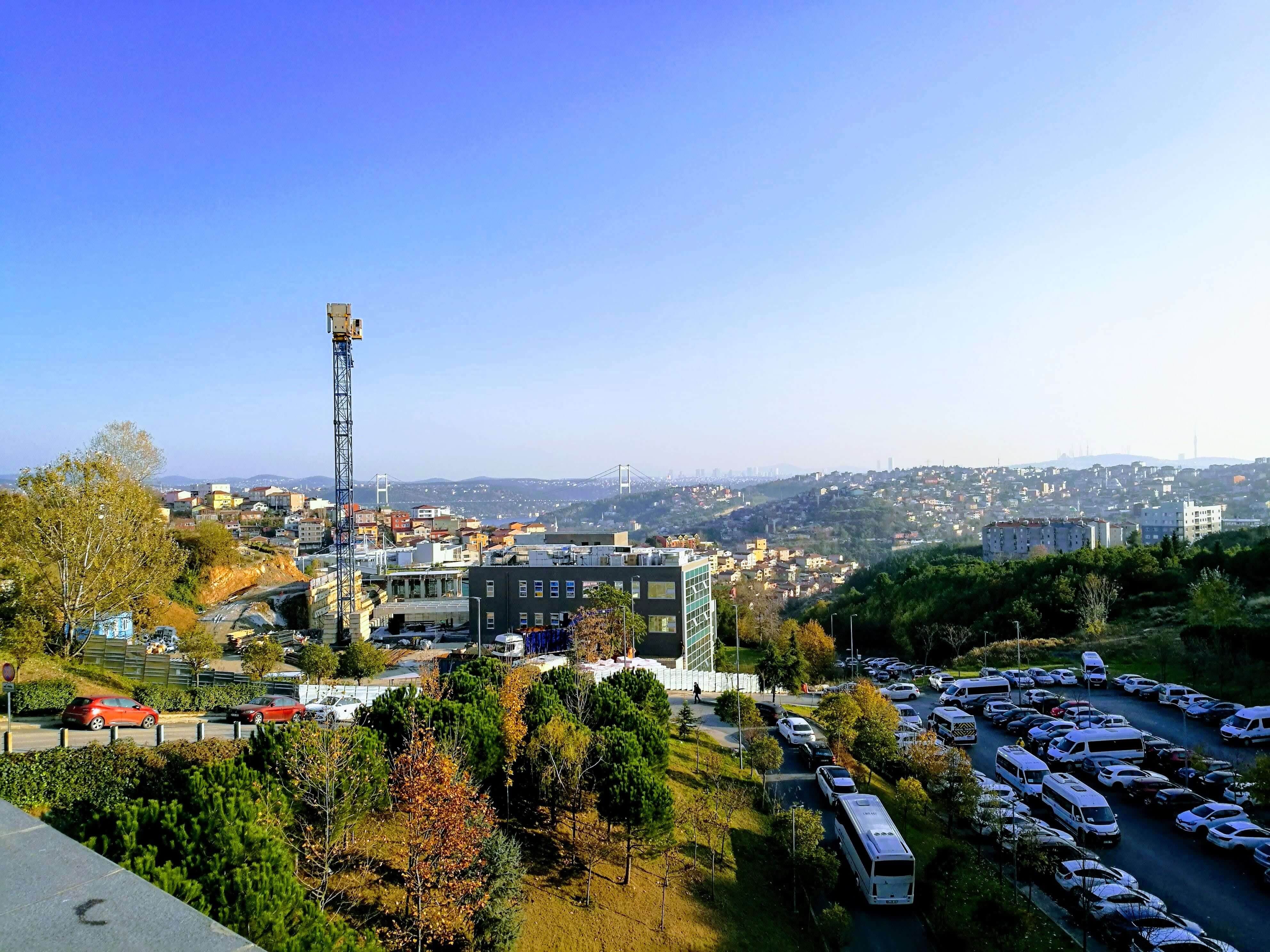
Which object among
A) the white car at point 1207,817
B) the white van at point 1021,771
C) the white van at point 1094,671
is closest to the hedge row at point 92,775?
the white van at point 1021,771

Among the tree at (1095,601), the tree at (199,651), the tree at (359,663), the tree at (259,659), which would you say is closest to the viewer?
the tree at (199,651)

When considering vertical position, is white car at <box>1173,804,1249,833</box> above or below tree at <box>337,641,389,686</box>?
below

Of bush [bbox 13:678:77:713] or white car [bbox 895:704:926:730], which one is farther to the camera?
white car [bbox 895:704:926:730]

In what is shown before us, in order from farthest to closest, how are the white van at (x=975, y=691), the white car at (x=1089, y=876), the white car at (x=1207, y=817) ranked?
1. the white van at (x=975, y=691)
2. the white car at (x=1207, y=817)
3. the white car at (x=1089, y=876)

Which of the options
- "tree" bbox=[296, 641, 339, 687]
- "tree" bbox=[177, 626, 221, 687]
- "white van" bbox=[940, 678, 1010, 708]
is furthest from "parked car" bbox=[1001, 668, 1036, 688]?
"tree" bbox=[177, 626, 221, 687]

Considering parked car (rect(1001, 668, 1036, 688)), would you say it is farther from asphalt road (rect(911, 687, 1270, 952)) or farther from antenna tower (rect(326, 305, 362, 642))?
antenna tower (rect(326, 305, 362, 642))

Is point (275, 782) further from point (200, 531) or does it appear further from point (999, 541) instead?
point (999, 541)

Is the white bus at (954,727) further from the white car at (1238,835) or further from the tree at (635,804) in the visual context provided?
the tree at (635,804)
